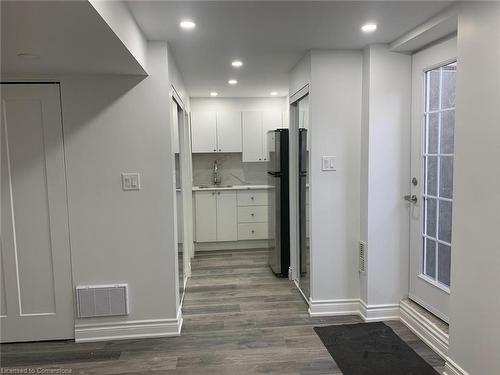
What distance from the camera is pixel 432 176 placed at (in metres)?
2.73

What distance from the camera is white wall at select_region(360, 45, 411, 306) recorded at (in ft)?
9.55

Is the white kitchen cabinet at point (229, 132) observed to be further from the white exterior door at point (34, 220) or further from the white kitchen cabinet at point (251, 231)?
the white exterior door at point (34, 220)

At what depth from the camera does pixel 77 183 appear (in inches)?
106

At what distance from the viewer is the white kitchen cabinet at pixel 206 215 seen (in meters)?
5.25

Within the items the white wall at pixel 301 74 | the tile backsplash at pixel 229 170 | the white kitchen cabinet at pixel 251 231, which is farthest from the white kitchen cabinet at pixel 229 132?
the white wall at pixel 301 74

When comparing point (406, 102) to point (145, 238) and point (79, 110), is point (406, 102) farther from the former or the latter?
point (79, 110)

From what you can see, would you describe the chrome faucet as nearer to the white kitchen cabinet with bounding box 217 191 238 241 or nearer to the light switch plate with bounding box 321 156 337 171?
the white kitchen cabinet with bounding box 217 191 238 241

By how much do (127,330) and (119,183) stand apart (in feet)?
3.75

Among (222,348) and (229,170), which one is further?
(229,170)

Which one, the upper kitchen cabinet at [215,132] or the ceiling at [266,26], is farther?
the upper kitchen cabinet at [215,132]

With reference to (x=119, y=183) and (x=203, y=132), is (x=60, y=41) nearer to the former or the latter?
(x=119, y=183)

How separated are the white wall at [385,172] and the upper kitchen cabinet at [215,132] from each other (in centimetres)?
266

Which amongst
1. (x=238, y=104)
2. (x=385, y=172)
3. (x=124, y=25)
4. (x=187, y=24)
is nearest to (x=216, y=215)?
(x=238, y=104)

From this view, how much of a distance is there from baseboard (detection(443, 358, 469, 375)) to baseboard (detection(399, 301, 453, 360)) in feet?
0.22
